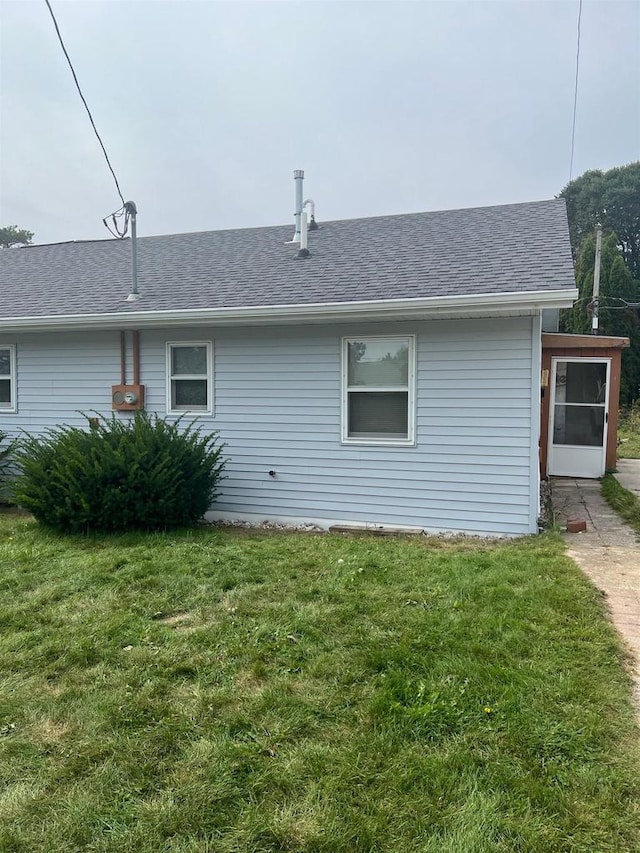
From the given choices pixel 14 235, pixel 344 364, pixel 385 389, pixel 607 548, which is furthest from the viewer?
pixel 14 235

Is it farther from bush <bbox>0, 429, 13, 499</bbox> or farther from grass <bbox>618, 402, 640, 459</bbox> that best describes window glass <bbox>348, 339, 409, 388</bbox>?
grass <bbox>618, 402, 640, 459</bbox>

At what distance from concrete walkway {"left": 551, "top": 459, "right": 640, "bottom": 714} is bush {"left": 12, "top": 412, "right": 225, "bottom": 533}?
3.91m

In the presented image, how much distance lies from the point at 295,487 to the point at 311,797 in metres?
4.93

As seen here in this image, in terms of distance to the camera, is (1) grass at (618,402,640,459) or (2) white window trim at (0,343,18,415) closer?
(2) white window trim at (0,343,18,415)

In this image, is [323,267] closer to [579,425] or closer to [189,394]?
[189,394]

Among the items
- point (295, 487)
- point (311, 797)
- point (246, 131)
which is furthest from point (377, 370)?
point (246, 131)

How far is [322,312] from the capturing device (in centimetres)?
639

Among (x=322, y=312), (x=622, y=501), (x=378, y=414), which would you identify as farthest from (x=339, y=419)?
(x=622, y=501)

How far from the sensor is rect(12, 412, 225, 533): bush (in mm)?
6020

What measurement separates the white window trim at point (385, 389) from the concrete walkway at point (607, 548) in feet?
6.38

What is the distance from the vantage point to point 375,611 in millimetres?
3836

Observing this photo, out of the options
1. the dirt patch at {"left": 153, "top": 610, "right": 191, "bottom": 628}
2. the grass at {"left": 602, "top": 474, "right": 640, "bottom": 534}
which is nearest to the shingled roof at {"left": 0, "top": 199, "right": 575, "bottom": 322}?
the grass at {"left": 602, "top": 474, "right": 640, "bottom": 534}

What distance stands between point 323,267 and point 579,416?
496 centimetres

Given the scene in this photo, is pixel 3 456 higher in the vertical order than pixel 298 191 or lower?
lower
